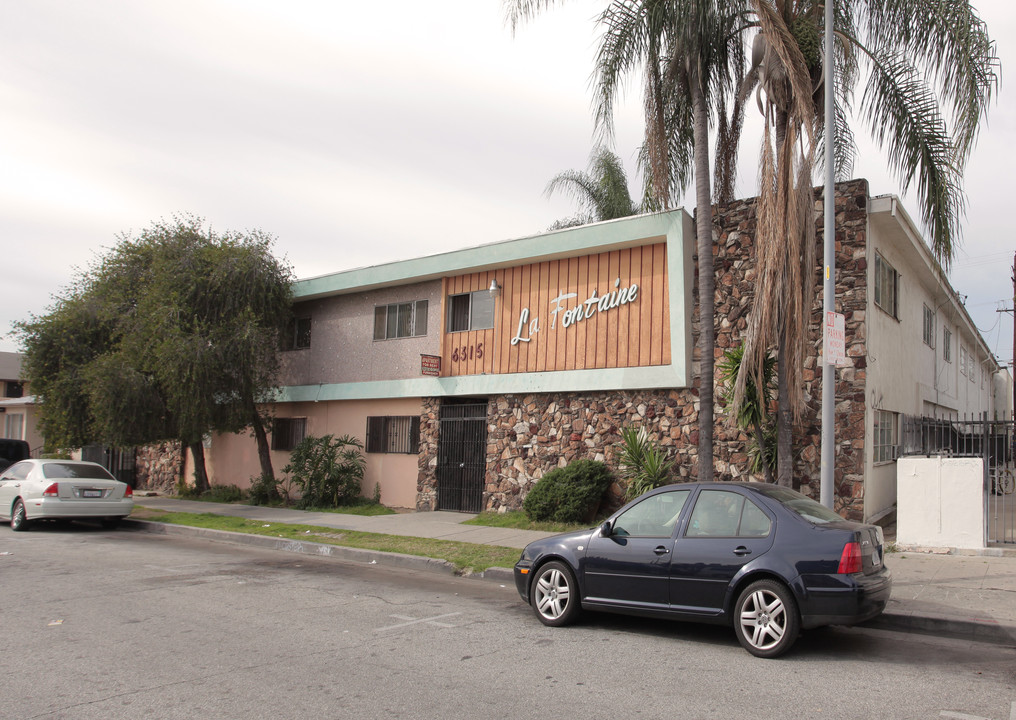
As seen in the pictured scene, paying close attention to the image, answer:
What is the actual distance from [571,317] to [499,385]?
2.23m

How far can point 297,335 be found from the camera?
21.7 metres

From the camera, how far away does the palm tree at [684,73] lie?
11672 millimetres

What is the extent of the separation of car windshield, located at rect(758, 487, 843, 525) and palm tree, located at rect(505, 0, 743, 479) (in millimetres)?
4494

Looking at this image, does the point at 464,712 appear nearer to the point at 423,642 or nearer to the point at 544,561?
the point at 423,642

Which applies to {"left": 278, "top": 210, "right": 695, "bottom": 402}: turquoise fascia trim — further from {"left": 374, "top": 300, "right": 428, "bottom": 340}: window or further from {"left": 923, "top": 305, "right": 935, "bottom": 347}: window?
{"left": 923, "top": 305, "right": 935, "bottom": 347}: window

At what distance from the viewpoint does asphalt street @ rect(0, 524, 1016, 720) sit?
5.20m

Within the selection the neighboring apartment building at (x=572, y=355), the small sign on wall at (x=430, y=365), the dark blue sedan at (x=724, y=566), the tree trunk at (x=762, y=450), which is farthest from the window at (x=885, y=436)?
the small sign on wall at (x=430, y=365)

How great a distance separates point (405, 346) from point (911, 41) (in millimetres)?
12031

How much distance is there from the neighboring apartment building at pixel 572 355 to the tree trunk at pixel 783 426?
43.9 inches

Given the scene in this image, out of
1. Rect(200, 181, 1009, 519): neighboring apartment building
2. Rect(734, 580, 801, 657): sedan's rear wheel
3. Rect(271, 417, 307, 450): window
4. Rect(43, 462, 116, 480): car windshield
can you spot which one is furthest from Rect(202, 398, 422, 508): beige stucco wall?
Rect(734, 580, 801, 657): sedan's rear wheel

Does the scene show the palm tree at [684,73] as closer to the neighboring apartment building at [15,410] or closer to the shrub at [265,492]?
the shrub at [265,492]

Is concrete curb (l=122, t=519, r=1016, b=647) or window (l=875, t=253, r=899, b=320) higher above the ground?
window (l=875, t=253, r=899, b=320)

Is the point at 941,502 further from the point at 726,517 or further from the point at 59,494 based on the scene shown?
the point at 59,494

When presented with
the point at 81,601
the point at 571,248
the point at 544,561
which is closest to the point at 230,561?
the point at 81,601
